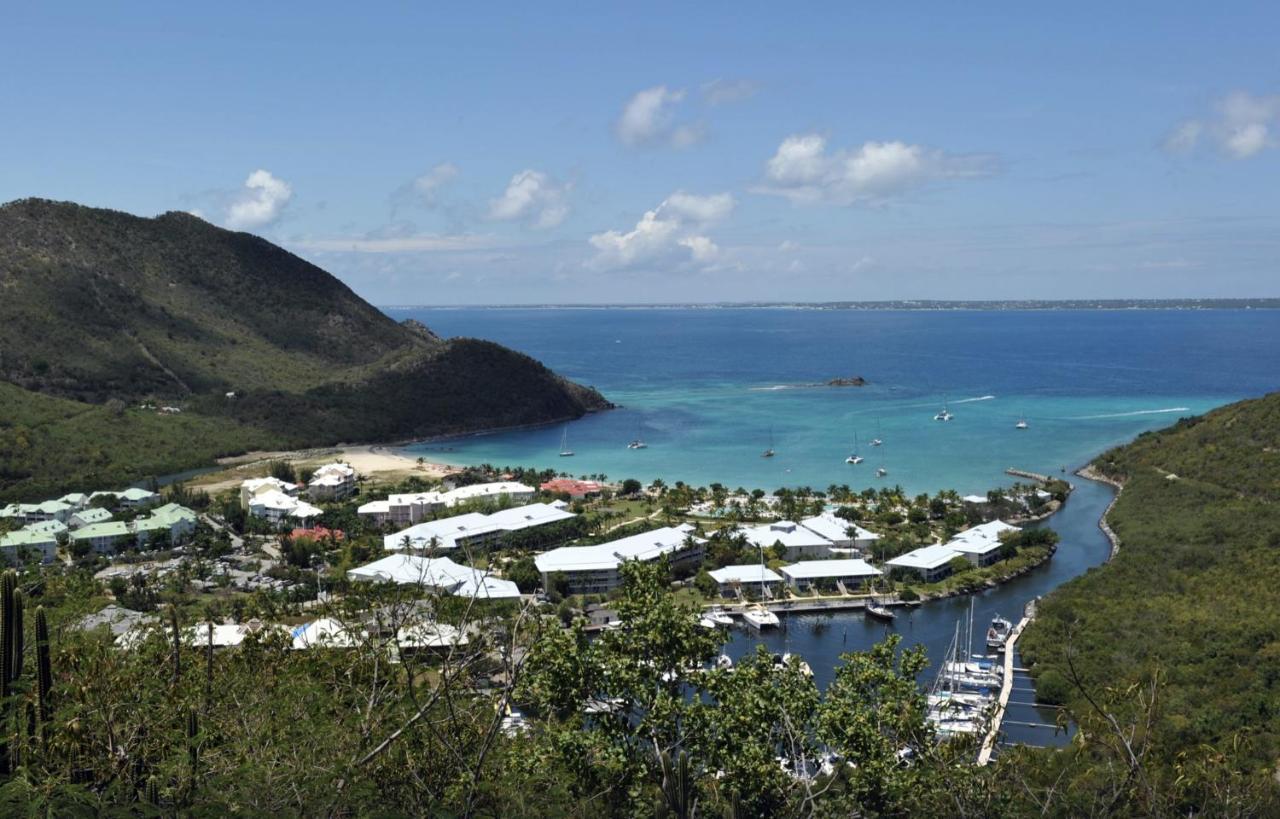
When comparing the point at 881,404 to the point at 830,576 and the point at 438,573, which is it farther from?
the point at 438,573

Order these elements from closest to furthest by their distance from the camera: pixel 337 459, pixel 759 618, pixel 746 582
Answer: pixel 759 618
pixel 746 582
pixel 337 459

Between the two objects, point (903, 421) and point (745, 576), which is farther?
point (903, 421)

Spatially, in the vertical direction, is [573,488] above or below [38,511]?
below

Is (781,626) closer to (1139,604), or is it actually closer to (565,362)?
(1139,604)

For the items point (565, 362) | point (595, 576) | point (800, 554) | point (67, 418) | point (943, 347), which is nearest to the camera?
point (595, 576)

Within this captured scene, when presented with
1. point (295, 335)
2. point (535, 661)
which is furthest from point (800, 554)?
point (295, 335)

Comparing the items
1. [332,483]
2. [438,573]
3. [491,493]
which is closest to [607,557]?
[438,573]
